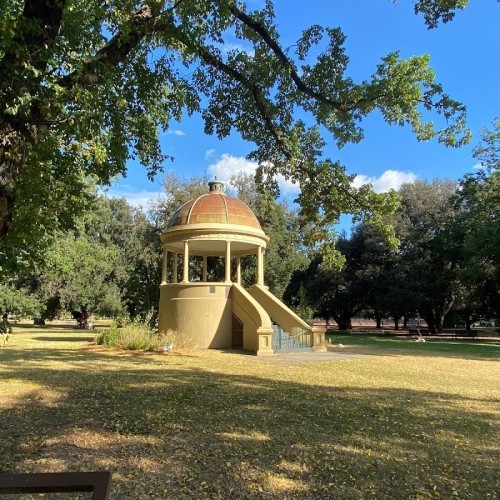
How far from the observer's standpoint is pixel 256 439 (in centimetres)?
550

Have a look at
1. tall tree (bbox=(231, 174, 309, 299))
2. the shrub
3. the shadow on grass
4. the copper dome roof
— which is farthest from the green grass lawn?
tall tree (bbox=(231, 174, 309, 299))

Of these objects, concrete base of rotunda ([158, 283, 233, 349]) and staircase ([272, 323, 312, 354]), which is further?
concrete base of rotunda ([158, 283, 233, 349])

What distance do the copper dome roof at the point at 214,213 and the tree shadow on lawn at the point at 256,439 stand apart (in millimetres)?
10300

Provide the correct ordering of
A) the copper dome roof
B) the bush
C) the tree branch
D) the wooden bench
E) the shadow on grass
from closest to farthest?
the wooden bench, the tree branch, the bush, the shadow on grass, the copper dome roof

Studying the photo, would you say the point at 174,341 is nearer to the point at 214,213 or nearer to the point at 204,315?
the point at 204,315

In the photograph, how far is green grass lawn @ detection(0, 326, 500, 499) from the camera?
426 centimetres

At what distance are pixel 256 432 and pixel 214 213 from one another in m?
13.8

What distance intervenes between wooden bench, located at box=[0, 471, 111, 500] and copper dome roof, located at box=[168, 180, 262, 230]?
1667 cm

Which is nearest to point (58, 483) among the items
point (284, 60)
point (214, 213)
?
point (284, 60)

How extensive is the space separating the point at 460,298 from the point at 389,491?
3578 centimetres

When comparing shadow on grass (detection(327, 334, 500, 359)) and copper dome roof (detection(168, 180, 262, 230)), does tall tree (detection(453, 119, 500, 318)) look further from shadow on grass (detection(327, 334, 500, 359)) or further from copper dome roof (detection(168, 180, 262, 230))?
copper dome roof (detection(168, 180, 262, 230))

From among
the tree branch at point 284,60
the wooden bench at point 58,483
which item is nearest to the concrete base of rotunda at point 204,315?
the tree branch at point 284,60

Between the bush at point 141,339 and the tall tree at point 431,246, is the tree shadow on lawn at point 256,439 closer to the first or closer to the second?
the bush at point 141,339

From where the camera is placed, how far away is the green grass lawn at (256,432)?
426 cm
